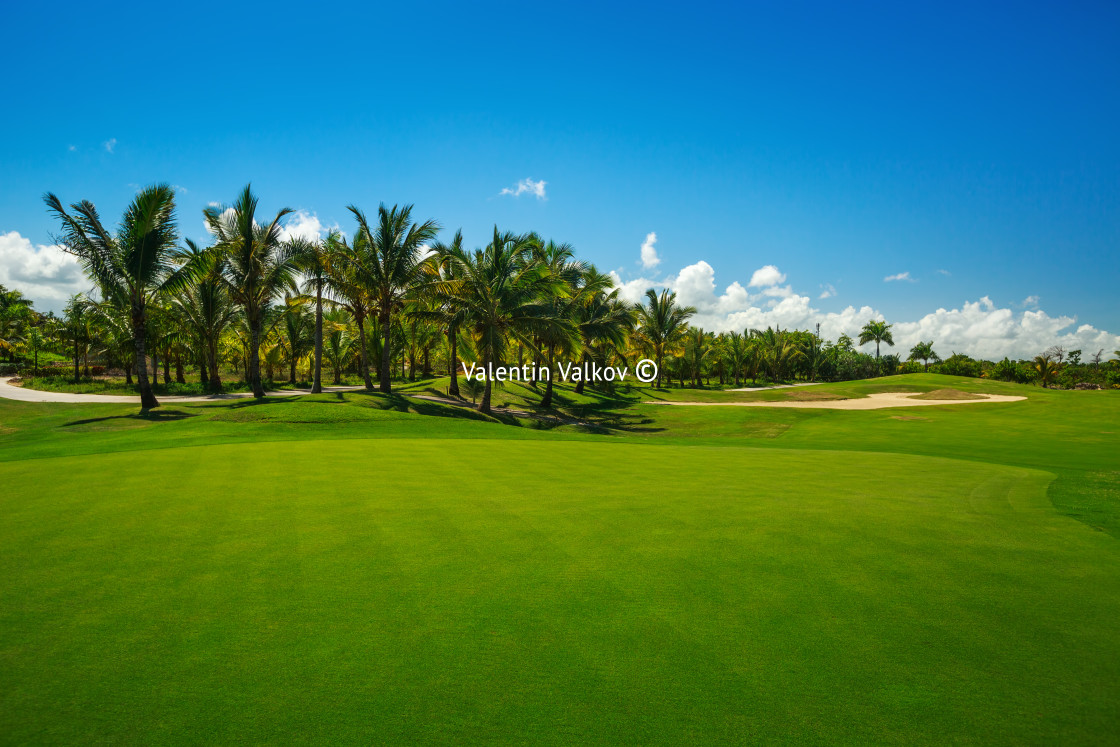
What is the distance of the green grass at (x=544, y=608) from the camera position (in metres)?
3.08

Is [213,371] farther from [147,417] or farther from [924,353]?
[924,353]

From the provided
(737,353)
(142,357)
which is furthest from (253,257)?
(737,353)

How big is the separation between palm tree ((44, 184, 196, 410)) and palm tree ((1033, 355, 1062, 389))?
310 ft

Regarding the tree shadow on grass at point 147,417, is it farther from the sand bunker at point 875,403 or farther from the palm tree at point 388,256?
the sand bunker at point 875,403

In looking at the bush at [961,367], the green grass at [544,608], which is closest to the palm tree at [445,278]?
the green grass at [544,608]

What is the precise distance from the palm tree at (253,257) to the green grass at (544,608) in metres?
18.4

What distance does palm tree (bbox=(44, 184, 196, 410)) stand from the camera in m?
20.8

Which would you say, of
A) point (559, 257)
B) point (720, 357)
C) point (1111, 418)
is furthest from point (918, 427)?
point (720, 357)

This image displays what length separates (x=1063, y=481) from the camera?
35.6 ft

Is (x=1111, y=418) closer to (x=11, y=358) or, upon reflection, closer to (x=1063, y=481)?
(x=1063, y=481)

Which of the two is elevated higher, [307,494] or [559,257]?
[559,257]

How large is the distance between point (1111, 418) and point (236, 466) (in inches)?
1685

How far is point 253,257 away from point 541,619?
1103 inches

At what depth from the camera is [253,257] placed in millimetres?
26062
